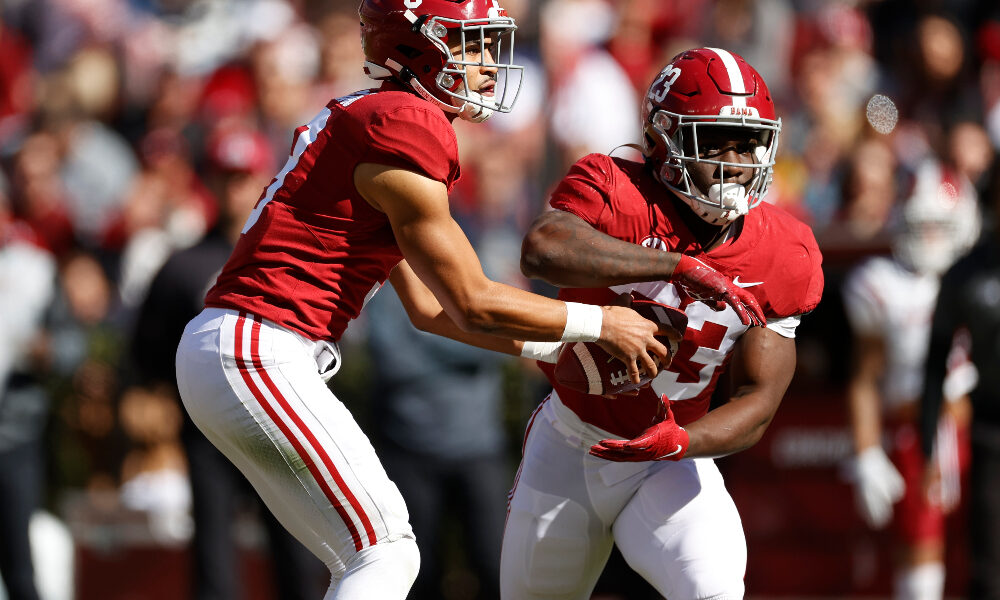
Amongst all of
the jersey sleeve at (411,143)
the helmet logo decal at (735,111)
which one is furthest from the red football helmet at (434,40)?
the helmet logo decal at (735,111)

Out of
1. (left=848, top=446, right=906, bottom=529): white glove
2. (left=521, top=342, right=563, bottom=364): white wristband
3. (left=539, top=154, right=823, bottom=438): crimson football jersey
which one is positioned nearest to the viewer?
(left=539, top=154, right=823, bottom=438): crimson football jersey

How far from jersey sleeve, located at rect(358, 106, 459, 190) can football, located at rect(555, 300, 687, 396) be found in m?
0.66

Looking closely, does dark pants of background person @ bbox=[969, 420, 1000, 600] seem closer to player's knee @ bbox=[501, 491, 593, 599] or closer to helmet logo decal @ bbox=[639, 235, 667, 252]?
player's knee @ bbox=[501, 491, 593, 599]

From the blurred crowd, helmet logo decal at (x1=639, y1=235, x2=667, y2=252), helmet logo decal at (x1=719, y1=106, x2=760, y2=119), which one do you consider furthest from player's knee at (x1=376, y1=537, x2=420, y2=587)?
the blurred crowd

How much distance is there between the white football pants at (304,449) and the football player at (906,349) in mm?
3725

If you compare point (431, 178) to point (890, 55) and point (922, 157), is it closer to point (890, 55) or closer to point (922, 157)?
point (922, 157)

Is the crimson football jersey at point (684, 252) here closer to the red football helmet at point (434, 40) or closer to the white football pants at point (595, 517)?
the white football pants at point (595, 517)

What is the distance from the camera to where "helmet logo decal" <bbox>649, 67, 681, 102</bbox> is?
3984 millimetres

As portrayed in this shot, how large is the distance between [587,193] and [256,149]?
2799 mm

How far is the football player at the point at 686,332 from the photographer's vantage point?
12.4 ft

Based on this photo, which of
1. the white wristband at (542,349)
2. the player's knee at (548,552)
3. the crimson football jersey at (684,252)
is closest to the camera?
the crimson football jersey at (684,252)

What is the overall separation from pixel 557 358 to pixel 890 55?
18.4 feet

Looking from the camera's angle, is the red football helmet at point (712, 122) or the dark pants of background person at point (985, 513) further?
the dark pants of background person at point (985, 513)

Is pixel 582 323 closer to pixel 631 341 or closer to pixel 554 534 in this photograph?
pixel 631 341
